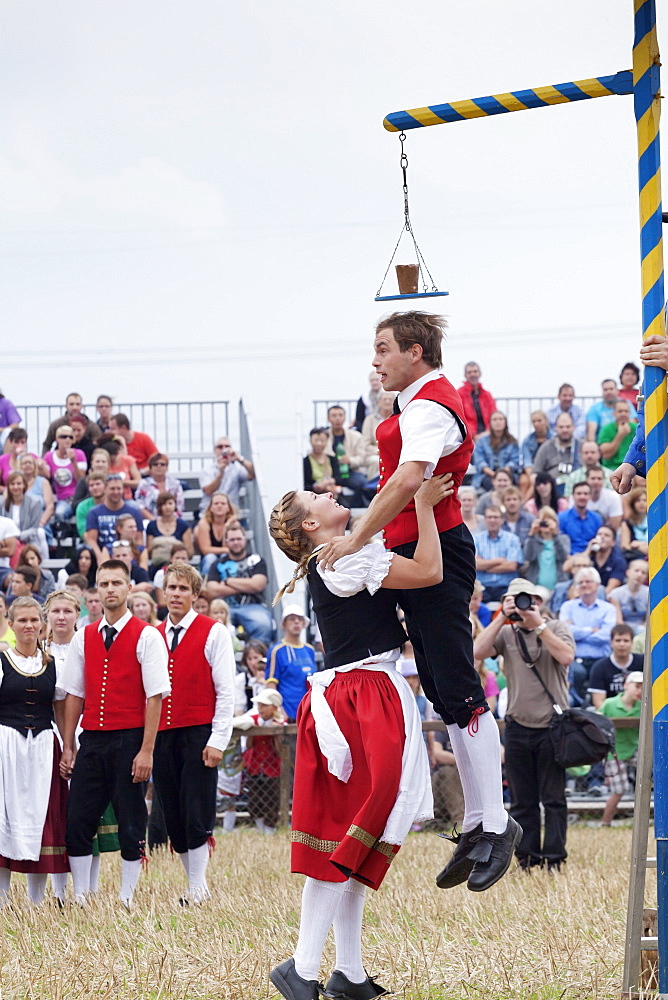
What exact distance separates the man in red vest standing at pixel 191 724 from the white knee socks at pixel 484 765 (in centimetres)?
326

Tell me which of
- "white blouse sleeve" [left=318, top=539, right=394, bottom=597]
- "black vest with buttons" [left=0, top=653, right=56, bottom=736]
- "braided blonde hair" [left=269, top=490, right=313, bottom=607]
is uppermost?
"braided blonde hair" [left=269, top=490, right=313, bottom=607]

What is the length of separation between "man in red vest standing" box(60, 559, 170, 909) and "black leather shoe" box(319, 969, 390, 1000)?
3.08m

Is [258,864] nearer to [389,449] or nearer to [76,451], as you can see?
[389,449]

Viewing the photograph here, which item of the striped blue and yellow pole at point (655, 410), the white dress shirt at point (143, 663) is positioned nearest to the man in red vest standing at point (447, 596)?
the striped blue and yellow pole at point (655, 410)

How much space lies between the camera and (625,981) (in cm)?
475

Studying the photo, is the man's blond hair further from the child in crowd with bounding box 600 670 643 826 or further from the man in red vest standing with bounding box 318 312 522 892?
the child in crowd with bounding box 600 670 643 826

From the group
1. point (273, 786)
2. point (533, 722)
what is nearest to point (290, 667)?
point (273, 786)

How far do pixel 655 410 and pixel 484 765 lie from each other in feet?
4.67

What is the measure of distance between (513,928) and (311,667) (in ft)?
22.0

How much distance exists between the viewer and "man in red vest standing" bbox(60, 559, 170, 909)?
776cm

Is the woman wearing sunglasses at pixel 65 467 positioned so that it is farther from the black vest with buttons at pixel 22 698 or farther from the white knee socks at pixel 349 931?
the white knee socks at pixel 349 931

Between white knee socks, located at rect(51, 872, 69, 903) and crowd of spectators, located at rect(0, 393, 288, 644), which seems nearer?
white knee socks, located at rect(51, 872, 69, 903)

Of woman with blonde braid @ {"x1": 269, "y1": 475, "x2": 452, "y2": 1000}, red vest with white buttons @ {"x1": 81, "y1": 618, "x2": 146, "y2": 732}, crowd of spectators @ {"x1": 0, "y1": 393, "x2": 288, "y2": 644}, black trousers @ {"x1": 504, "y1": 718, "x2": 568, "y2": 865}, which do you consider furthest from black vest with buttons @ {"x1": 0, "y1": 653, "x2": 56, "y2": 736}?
crowd of spectators @ {"x1": 0, "y1": 393, "x2": 288, "y2": 644}

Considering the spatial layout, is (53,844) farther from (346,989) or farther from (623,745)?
(623,745)
